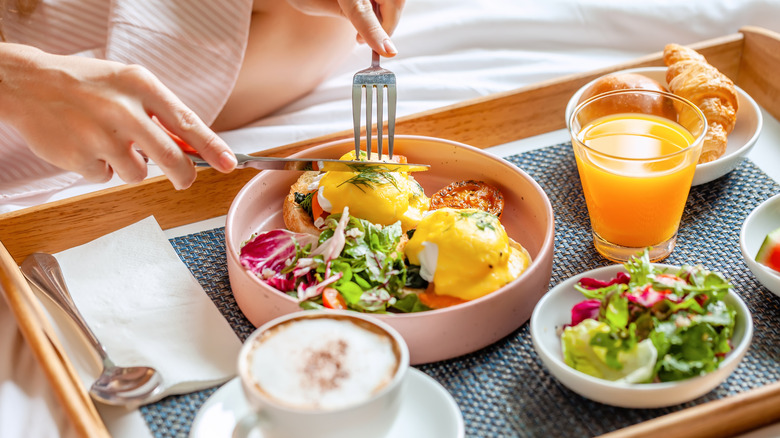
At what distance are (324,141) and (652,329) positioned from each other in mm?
829

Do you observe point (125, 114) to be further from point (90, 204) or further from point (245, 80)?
point (245, 80)

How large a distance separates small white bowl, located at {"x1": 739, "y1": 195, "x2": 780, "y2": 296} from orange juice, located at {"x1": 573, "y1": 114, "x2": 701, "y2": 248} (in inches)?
4.6

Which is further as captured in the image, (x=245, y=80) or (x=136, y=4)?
(x=245, y=80)

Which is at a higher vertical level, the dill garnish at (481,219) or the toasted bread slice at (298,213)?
the dill garnish at (481,219)

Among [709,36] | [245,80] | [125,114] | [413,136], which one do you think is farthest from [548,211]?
[709,36]

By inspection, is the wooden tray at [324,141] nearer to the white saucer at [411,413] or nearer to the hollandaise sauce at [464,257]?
the white saucer at [411,413]

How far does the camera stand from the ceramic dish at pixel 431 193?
3.75 feet

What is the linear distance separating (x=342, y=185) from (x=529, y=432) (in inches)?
21.3

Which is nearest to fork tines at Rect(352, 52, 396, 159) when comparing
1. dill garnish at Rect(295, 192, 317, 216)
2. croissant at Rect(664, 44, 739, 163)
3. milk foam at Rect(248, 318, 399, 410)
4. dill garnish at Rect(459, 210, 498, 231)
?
dill garnish at Rect(295, 192, 317, 216)

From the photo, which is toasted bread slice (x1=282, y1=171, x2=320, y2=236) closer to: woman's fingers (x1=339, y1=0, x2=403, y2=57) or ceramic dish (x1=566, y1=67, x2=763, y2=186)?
woman's fingers (x1=339, y1=0, x2=403, y2=57)

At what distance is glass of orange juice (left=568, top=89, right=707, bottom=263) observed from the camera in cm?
126

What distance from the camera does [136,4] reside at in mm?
1862

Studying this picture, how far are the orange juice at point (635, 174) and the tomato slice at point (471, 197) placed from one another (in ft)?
0.55

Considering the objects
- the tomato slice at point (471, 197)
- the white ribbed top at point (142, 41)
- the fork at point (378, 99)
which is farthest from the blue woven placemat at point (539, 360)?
the white ribbed top at point (142, 41)
